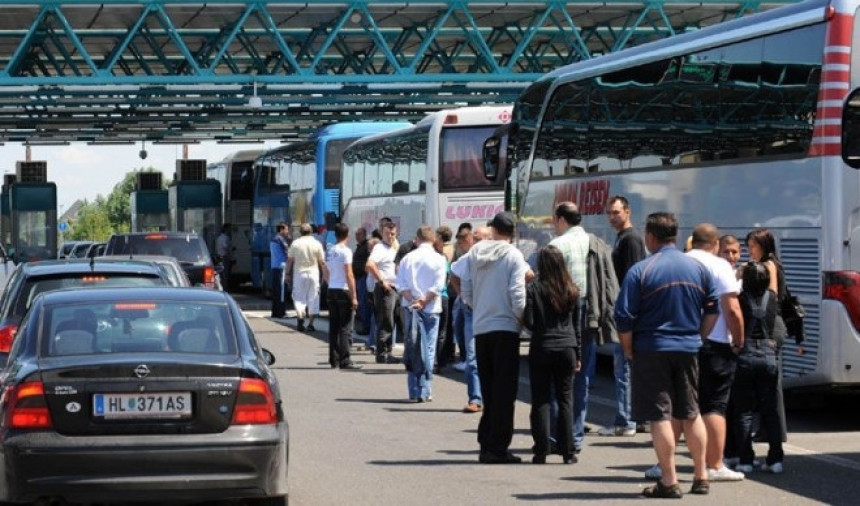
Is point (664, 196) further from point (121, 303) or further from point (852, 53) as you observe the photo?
point (121, 303)

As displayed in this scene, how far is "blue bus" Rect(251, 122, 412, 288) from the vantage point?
38125 millimetres

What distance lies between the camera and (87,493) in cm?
880

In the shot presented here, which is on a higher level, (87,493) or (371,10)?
(371,10)

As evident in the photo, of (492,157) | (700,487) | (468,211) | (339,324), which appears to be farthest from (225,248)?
(700,487)

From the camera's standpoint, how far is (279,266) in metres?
31.8

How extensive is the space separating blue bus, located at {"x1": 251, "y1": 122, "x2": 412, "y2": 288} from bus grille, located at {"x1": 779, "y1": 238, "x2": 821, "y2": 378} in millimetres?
17869

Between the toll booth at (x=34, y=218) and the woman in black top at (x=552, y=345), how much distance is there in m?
43.7

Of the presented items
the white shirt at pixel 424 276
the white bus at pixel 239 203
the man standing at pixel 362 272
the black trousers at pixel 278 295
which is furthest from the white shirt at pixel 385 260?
the white bus at pixel 239 203

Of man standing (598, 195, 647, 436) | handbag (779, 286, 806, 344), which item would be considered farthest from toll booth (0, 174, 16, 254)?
handbag (779, 286, 806, 344)

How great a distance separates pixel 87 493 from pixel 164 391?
2.06 feet

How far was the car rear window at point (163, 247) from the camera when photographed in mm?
26938

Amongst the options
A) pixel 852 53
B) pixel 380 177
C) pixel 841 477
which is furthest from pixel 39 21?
pixel 841 477

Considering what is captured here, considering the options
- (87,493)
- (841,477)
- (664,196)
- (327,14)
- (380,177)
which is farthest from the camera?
(327,14)

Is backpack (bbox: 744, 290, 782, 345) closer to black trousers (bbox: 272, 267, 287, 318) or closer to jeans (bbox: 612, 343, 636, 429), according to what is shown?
jeans (bbox: 612, 343, 636, 429)
